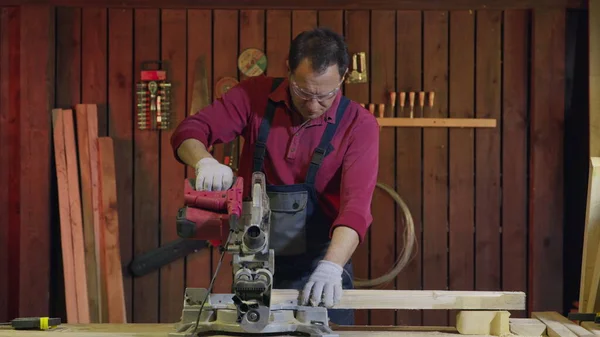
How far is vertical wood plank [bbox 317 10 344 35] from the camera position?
16.8 feet

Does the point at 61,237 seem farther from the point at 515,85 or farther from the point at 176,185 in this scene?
the point at 515,85

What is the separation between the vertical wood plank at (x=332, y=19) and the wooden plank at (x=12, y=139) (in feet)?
6.20

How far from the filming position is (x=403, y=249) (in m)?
5.10

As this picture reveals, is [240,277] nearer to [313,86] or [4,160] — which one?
[313,86]

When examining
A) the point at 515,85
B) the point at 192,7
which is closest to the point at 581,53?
the point at 515,85

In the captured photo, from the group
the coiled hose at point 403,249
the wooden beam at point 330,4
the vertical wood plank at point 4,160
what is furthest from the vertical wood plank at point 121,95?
the coiled hose at point 403,249

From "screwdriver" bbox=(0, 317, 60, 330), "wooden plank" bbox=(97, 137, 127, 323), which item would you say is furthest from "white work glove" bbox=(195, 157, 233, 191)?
"wooden plank" bbox=(97, 137, 127, 323)

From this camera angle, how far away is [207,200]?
262cm

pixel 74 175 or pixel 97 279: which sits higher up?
pixel 74 175

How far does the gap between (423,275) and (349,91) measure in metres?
1.26

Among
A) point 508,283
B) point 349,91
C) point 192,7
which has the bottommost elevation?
point 508,283

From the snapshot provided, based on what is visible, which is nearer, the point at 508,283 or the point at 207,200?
the point at 207,200

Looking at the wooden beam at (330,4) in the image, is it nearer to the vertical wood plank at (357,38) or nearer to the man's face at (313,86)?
the vertical wood plank at (357,38)

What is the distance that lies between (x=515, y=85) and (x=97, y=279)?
2867 millimetres
